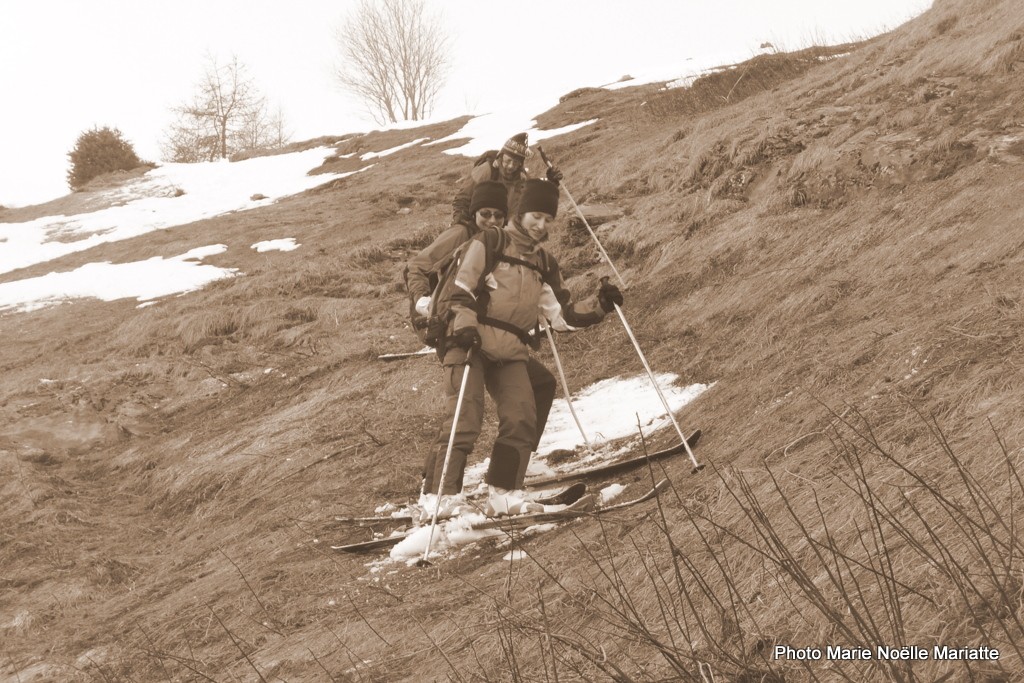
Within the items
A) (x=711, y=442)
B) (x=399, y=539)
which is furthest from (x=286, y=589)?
(x=711, y=442)

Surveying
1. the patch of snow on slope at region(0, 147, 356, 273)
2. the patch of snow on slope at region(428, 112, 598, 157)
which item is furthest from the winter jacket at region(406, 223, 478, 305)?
the patch of snow on slope at region(0, 147, 356, 273)

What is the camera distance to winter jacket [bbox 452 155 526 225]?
7.46 metres

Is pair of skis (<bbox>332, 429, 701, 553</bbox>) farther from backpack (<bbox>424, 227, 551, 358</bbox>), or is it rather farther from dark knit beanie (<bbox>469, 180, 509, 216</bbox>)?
dark knit beanie (<bbox>469, 180, 509, 216</bbox>)

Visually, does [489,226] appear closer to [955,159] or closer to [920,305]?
[920,305]

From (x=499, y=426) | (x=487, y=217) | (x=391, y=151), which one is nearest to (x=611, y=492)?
(x=499, y=426)

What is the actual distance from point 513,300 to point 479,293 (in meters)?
0.24

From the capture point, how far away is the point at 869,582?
3.23 metres

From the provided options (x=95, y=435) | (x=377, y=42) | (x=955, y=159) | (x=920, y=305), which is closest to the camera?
(x=920, y=305)

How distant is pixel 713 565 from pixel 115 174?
3183 centimetres

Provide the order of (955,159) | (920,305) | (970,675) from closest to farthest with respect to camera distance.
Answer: (970,675), (920,305), (955,159)

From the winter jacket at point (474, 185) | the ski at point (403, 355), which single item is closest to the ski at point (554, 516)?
the winter jacket at point (474, 185)

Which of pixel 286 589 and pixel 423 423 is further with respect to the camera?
pixel 423 423

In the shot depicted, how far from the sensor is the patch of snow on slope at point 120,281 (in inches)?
642

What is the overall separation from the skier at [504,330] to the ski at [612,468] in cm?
56
